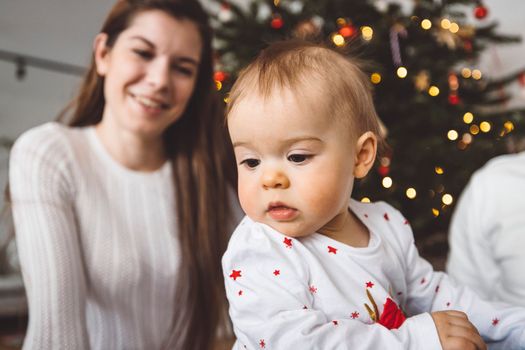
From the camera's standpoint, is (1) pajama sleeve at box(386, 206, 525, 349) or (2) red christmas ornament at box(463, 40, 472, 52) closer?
(1) pajama sleeve at box(386, 206, 525, 349)

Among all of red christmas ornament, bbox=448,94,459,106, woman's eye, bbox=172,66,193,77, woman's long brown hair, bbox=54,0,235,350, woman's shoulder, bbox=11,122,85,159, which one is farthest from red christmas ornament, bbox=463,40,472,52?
woman's shoulder, bbox=11,122,85,159

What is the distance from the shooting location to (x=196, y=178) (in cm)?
142

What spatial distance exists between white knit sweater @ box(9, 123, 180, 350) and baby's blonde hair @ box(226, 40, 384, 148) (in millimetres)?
620

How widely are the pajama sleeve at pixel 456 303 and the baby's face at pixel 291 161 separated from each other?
0.80ft

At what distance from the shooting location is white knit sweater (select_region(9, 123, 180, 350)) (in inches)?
42.8

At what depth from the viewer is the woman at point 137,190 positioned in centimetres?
119

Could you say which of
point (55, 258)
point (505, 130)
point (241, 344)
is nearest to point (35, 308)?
point (55, 258)

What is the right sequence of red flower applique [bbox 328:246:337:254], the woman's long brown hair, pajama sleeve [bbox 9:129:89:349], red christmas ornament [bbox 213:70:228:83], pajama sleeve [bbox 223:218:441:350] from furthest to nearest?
1. red christmas ornament [bbox 213:70:228:83]
2. the woman's long brown hair
3. pajama sleeve [bbox 9:129:89:349]
4. red flower applique [bbox 328:246:337:254]
5. pajama sleeve [bbox 223:218:441:350]

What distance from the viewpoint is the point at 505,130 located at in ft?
7.34

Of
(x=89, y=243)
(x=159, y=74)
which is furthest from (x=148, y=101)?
(x=89, y=243)

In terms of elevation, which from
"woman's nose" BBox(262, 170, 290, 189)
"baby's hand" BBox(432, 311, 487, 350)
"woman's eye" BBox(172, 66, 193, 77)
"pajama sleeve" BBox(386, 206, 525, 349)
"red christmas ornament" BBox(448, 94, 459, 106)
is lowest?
"pajama sleeve" BBox(386, 206, 525, 349)

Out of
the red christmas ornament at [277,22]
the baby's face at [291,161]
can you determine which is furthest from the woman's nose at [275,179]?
the red christmas ornament at [277,22]

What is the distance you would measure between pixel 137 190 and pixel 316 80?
0.80 m

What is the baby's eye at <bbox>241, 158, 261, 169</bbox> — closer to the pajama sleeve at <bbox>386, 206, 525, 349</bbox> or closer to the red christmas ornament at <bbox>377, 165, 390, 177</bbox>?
the pajama sleeve at <bbox>386, 206, 525, 349</bbox>
